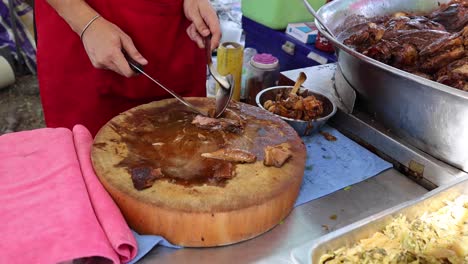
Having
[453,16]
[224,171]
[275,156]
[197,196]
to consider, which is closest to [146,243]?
[197,196]

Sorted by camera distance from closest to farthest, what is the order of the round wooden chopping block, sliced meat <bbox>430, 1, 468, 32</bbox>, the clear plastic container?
the round wooden chopping block → sliced meat <bbox>430, 1, 468, 32</bbox> → the clear plastic container

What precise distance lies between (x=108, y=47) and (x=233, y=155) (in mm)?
507

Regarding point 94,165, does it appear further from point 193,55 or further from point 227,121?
point 193,55

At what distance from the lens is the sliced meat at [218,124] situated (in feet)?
4.37

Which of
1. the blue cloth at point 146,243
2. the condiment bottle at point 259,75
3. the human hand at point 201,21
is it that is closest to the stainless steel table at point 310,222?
the blue cloth at point 146,243

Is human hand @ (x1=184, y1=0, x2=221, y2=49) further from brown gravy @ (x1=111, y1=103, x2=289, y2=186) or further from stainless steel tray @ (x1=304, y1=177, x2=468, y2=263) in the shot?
stainless steel tray @ (x1=304, y1=177, x2=468, y2=263)

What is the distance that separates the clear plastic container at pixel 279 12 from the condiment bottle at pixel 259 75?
1.51 feet

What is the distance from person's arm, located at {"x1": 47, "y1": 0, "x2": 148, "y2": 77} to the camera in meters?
1.26

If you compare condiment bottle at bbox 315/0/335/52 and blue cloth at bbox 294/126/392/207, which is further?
condiment bottle at bbox 315/0/335/52

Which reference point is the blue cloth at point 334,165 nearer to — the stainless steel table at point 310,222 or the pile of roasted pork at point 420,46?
the stainless steel table at point 310,222

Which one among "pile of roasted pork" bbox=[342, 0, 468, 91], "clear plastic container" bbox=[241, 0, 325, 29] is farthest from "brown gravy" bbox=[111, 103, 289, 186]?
"clear plastic container" bbox=[241, 0, 325, 29]

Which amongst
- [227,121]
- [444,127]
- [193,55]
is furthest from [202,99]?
[444,127]

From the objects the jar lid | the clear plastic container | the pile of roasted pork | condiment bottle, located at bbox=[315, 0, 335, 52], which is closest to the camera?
the pile of roasted pork

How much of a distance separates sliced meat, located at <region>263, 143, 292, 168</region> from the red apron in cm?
68
